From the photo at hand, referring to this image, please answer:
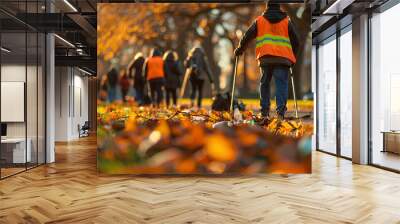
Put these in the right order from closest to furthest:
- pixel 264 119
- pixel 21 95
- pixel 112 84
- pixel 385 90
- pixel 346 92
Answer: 1. pixel 264 119
2. pixel 112 84
3. pixel 21 95
4. pixel 385 90
5. pixel 346 92

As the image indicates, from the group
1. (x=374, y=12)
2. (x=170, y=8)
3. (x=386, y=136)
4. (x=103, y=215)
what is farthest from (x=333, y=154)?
(x=103, y=215)

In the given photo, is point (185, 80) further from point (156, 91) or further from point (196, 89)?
point (156, 91)

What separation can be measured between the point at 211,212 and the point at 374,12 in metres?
5.76

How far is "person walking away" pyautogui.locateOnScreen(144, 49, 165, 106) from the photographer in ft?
21.8

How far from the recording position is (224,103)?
6.61 m

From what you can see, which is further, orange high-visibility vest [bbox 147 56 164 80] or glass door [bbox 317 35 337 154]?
glass door [bbox 317 35 337 154]

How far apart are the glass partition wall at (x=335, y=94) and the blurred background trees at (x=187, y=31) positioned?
2.90 m

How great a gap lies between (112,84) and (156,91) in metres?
0.73

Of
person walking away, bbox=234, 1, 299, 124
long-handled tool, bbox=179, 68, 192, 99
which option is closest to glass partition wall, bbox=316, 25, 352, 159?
person walking away, bbox=234, 1, 299, 124

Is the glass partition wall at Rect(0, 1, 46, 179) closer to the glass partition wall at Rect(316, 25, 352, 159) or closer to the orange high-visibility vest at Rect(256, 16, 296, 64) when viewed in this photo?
the orange high-visibility vest at Rect(256, 16, 296, 64)

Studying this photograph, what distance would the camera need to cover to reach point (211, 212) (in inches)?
175

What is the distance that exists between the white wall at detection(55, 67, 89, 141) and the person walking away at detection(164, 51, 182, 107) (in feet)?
32.3

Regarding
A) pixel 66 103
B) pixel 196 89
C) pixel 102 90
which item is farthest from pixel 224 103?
pixel 66 103

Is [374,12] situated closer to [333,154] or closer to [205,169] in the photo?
[333,154]
